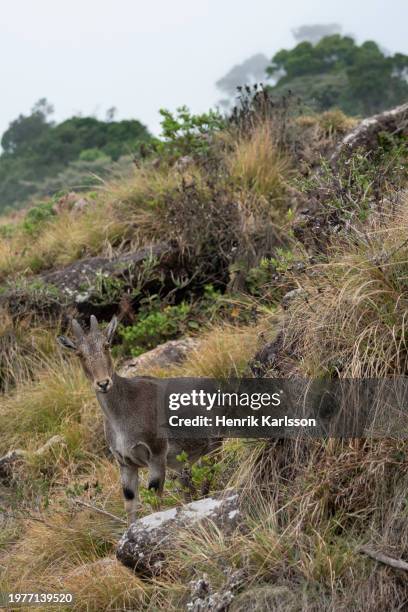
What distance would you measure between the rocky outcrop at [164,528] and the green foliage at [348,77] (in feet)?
73.7

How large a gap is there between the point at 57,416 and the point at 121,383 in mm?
2631

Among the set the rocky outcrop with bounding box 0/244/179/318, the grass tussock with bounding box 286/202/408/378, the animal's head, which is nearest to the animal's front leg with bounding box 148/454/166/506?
the animal's head

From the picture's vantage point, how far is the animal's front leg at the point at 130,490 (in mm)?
6926

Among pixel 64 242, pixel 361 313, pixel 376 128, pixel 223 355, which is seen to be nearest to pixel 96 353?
pixel 361 313

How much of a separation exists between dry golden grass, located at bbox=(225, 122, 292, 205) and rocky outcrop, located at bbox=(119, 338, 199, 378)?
2.40 metres

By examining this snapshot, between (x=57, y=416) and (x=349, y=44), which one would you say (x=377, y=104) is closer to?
(x=349, y=44)

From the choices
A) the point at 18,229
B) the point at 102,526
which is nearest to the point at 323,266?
the point at 102,526

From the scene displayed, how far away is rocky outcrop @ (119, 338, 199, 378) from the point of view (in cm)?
952

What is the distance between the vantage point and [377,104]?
32156mm

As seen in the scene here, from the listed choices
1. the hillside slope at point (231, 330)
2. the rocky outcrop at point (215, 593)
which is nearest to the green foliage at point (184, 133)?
the hillside slope at point (231, 330)

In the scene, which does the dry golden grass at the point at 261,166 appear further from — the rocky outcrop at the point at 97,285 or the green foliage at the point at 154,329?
the green foliage at the point at 154,329

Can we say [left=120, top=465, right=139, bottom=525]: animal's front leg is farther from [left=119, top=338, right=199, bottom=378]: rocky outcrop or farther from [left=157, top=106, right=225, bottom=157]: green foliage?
[left=157, top=106, right=225, bottom=157]: green foliage

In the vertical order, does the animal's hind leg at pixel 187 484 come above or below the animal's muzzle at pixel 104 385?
below

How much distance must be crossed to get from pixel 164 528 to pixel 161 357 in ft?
11.6
